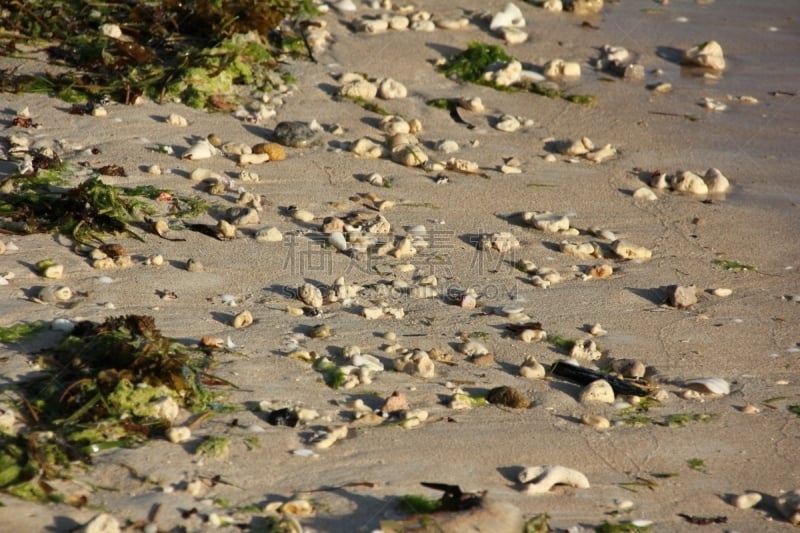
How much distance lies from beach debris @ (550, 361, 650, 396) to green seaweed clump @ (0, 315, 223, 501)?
140 cm

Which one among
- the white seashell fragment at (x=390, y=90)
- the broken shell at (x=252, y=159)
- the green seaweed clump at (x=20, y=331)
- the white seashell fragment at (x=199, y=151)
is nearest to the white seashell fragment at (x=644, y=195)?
the white seashell fragment at (x=390, y=90)

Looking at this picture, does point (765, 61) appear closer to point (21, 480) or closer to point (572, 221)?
point (572, 221)

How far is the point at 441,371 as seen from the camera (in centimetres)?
377

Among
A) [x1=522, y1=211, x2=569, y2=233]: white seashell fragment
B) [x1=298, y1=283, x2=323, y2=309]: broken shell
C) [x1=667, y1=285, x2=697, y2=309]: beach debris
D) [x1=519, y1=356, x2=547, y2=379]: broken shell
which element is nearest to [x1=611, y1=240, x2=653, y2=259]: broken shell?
[x1=522, y1=211, x2=569, y2=233]: white seashell fragment

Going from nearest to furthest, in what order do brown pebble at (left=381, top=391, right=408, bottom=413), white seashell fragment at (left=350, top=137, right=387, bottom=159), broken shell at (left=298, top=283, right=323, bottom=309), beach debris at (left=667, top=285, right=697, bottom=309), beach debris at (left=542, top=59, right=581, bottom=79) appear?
brown pebble at (left=381, top=391, right=408, bottom=413), broken shell at (left=298, top=283, right=323, bottom=309), beach debris at (left=667, top=285, right=697, bottom=309), white seashell fragment at (left=350, top=137, right=387, bottom=159), beach debris at (left=542, top=59, right=581, bottom=79)

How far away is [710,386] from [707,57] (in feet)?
12.6

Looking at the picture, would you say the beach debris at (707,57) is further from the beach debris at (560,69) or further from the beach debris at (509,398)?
the beach debris at (509,398)

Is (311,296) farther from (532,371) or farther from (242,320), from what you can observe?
(532,371)

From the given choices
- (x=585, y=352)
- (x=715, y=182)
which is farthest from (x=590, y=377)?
(x=715, y=182)

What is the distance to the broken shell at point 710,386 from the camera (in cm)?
379

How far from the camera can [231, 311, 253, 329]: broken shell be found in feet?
12.8

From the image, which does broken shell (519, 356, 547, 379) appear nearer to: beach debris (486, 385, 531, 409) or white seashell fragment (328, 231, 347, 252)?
beach debris (486, 385, 531, 409)

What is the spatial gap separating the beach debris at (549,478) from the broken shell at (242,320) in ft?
4.51

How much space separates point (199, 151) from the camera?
524 centimetres
